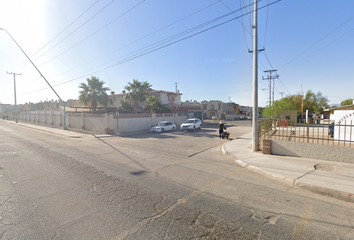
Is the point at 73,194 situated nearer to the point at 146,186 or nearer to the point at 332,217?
the point at 146,186

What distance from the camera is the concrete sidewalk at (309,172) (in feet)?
16.2

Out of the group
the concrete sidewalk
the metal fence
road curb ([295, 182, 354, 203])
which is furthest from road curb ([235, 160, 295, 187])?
the metal fence


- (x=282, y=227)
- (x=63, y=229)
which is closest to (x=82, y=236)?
(x=63, y=229)

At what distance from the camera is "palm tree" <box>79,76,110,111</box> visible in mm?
29391

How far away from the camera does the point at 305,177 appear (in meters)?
5.82

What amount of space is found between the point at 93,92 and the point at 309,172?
30235mm

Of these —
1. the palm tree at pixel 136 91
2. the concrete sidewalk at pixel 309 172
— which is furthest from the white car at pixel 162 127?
the concrete sidewalk at pixel 309 172

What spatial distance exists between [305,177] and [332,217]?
2268mm

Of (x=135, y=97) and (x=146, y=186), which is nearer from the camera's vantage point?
(x=146, y=186)

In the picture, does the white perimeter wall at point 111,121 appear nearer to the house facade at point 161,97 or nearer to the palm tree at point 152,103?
the palm tree at point 152,103

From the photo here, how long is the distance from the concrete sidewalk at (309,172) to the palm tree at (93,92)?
1073 inches

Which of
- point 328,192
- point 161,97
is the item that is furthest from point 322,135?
point 161,97

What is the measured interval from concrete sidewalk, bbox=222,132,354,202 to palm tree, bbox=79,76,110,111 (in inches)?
1073

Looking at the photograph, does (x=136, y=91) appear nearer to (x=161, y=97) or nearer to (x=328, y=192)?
(x=161, y=97)
